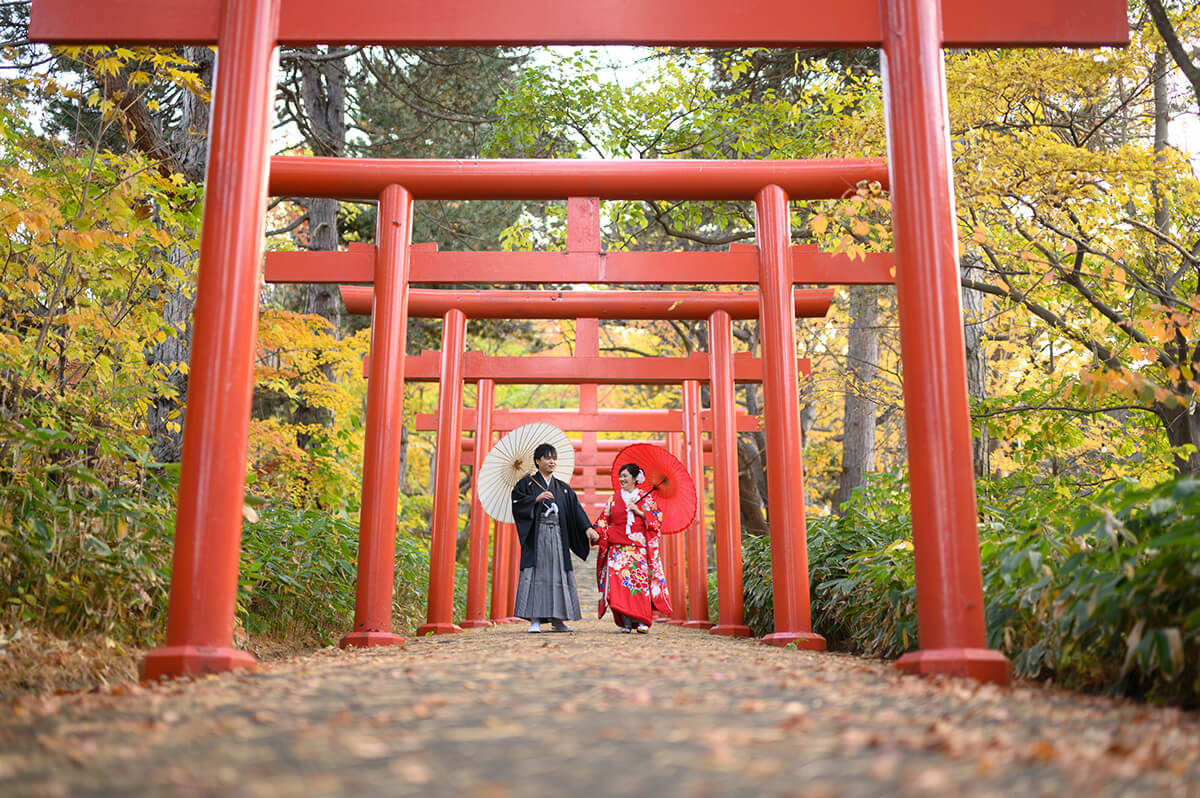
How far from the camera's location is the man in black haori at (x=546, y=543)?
766 centimetres

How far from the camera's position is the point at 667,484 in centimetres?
871

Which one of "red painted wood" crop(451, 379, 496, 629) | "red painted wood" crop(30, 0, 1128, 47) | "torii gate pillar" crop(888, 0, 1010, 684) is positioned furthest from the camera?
"red painted wood" crop(451, 379, 496, 629)

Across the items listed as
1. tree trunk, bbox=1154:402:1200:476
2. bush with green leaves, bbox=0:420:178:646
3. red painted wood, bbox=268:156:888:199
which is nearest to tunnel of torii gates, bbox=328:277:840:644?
red painted wood, bbox=268:156:888:199

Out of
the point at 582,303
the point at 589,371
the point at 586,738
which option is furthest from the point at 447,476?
the point at 586,738

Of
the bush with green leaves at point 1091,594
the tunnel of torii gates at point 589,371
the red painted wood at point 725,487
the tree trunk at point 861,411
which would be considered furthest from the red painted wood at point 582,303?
the bush with green leaves at point 1091,594

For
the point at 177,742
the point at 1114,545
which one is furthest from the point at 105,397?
the point at 1114,545

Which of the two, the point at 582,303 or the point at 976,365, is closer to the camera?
the point at 976,365

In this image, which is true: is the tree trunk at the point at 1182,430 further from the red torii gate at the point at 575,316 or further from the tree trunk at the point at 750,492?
the tree trunk at the point at 750,492

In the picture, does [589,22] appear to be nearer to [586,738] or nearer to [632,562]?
[586,738]

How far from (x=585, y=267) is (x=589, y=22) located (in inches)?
128

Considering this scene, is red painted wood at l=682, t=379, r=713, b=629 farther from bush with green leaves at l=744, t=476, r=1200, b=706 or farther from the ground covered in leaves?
the ground covered in leaves

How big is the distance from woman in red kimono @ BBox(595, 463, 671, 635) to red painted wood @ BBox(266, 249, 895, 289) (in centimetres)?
196

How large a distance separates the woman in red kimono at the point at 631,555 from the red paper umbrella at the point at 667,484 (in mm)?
93

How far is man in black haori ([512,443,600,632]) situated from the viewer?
302 inches
